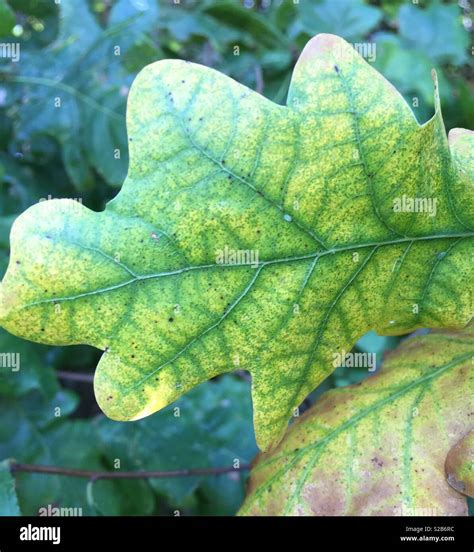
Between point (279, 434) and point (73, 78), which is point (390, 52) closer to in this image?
point (73, 78)

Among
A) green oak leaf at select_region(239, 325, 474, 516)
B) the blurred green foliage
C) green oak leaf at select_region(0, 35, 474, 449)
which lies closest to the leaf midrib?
green oak leaf at select_region(0, 35, 474, 449)

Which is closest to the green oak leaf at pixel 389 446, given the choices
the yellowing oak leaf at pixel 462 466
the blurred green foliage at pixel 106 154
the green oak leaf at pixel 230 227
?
the yellowing oak leaf at pixel 462 466

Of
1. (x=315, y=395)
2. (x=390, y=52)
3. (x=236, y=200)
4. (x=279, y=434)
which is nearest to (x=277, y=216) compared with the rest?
(x=236, y=200)

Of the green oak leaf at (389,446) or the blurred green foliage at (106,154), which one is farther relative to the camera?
the blurred green foliage at (106,154)

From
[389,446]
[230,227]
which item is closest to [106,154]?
[230,227]

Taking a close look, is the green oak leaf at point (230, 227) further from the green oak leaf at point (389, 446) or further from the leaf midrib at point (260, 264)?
the green oak leaf at point (389, 446)

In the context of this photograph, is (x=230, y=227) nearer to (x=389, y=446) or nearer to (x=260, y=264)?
(x=260, y=264)
